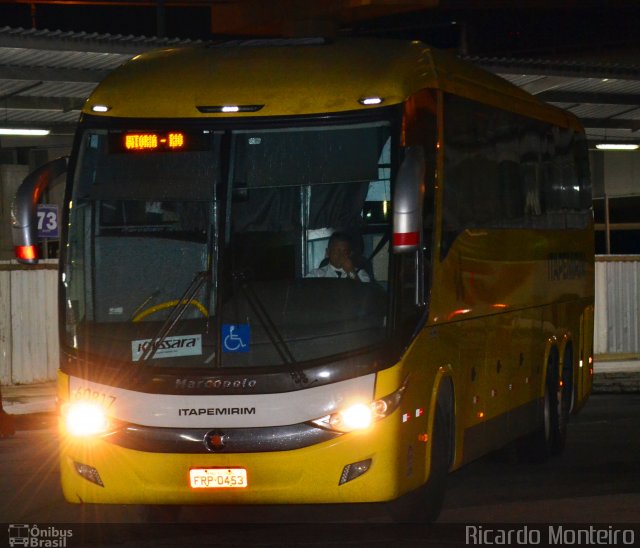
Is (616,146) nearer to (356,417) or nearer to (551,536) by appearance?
(551,536)

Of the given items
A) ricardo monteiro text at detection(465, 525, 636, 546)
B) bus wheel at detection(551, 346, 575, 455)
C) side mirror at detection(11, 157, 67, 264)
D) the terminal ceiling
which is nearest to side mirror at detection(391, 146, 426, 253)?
ricardo monteiro text at detection(465, 525, 636, 546)

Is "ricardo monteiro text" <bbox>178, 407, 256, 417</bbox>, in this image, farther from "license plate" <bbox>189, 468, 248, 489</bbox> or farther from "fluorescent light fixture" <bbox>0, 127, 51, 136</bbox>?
"fluorescent light fixture" <bbox>0, 127, 51, 136</bbox>

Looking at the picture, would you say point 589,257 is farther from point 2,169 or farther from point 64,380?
point 2,169

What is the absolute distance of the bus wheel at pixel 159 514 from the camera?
10.9 metres

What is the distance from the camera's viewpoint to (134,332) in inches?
394

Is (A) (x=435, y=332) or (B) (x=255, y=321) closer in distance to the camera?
(B) (x=255, y=321)

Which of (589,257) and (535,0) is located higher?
(535,0)

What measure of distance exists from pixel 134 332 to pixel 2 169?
24499mm

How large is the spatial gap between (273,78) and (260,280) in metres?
1.38

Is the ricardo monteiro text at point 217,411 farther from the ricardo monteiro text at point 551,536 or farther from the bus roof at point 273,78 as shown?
the bus roof at point 273,78

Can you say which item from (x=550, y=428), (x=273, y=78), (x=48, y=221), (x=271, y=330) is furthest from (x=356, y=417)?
(x=48, y=221)

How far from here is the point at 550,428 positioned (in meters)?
14.7

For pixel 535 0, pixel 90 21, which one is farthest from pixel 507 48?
pixel 90 21

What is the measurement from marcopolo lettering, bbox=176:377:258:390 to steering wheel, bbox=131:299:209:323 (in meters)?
0.45
